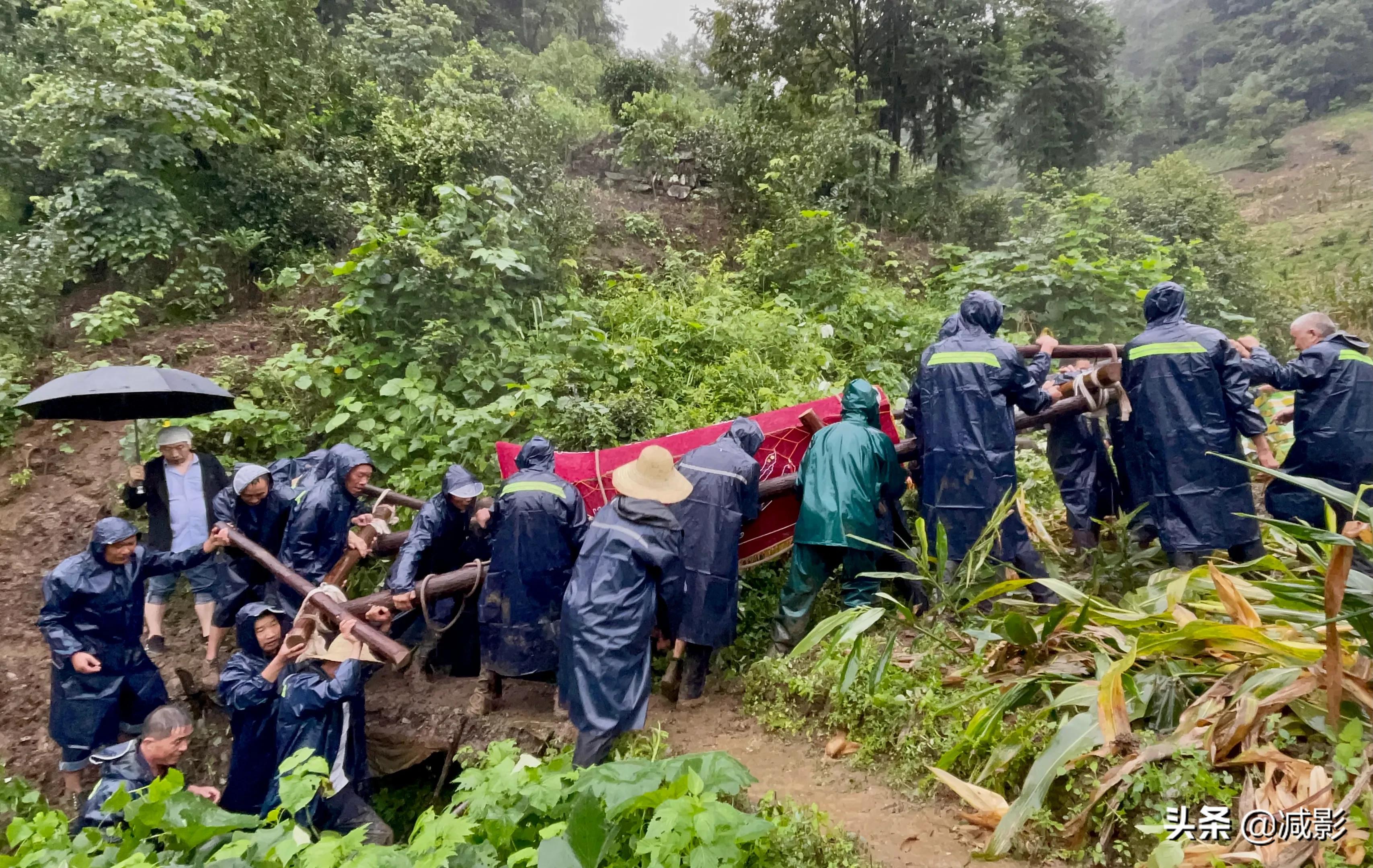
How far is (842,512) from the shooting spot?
4.27m

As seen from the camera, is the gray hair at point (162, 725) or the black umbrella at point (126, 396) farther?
the black umbrella at point (126, 396)

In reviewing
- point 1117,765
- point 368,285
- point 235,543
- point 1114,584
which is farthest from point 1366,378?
point 368,285

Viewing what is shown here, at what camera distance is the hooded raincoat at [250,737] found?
367 centimetres

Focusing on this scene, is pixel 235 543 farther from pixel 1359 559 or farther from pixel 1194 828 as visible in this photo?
pixel 1359 559

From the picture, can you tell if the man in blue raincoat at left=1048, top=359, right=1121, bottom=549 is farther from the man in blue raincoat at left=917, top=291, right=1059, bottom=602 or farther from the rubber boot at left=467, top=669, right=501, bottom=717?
the rubber boot at left=467, top=669, right=501, bottom=717

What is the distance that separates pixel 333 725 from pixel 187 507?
7.85ft

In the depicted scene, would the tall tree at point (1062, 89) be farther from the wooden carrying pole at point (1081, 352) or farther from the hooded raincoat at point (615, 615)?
the hooded raincoat at point (615, 615)

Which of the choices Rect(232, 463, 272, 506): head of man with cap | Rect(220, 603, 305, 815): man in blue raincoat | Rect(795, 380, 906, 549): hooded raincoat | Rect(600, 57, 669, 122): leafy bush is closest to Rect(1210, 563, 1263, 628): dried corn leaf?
Rect(795, 380, 906, 549): hooded raincoat

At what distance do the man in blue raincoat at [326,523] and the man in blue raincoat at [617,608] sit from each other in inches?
65.2

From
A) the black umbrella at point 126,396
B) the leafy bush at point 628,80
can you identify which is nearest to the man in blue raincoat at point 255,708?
the black umbrella at point 126,396

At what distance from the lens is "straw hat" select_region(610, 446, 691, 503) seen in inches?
155

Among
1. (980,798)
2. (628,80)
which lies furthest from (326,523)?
(628,80)

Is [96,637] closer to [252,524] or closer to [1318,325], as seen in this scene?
[252,524]

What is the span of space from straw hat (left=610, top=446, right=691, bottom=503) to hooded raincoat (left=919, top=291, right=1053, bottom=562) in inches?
60.2
